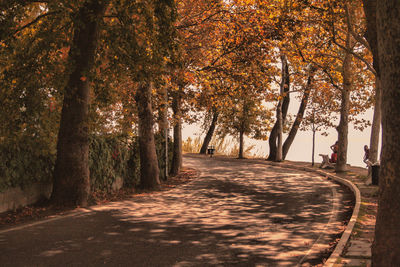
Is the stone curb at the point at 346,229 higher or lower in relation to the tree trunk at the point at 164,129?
lower

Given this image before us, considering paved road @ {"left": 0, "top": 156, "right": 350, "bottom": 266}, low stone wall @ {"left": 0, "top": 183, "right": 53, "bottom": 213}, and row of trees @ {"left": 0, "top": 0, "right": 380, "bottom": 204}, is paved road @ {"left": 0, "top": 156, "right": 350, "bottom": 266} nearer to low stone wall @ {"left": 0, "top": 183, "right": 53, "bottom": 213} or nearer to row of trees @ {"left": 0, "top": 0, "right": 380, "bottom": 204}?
low stone wall @ {"left": 0, "top": 183, "right": 53, "bottom": 213}

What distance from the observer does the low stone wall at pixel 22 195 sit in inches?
429

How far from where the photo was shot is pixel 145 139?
17.5 m

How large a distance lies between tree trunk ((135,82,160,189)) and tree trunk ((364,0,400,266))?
41.0ft

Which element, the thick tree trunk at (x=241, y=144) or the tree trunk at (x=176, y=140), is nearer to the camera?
the tree trunk at (x=176, y=140)

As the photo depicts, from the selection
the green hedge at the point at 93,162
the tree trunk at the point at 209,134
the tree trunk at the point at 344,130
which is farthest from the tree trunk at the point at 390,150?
the tree trunk at the point at 209,134

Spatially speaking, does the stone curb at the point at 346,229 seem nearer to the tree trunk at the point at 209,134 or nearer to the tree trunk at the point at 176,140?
the tree trunk at the point at 176,140

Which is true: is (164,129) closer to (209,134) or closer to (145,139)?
(145,139)

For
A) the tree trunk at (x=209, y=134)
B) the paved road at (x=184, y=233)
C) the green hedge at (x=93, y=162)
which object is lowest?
the paved road at (x=184, y=233)

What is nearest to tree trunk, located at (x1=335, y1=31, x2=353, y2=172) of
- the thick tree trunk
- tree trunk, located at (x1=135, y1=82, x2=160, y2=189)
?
tree trunk, located at (x1=135, y1=82, x2=160, y2=189)

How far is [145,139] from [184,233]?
28.2 ft

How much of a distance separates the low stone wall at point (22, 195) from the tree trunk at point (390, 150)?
882cm

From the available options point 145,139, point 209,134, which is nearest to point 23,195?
point 145,139

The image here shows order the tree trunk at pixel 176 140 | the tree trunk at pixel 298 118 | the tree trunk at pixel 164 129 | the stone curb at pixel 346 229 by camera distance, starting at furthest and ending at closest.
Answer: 1. the tree trunk at pixel 298 118
2. the tree trunk at pixel 176 140
3. the tree trunk at pixel 164 129
4. the stone curb at pixel 346 229
